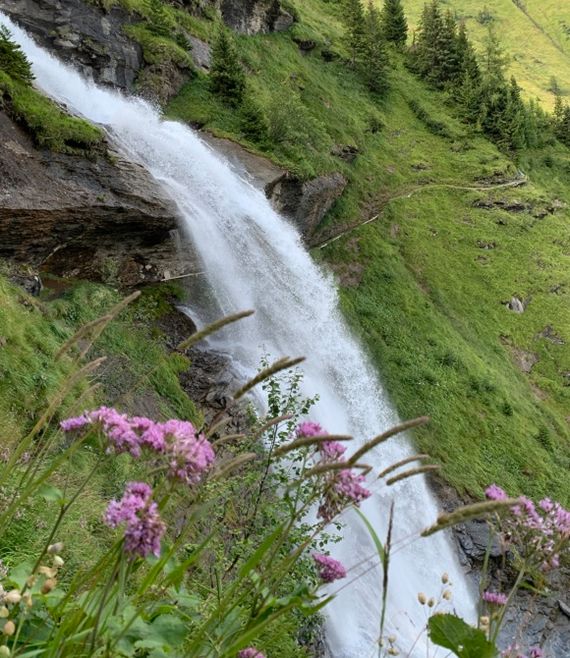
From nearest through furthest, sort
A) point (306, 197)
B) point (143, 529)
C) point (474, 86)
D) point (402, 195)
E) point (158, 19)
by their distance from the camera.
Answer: point (143, 529) < point (306, 197) < point (158, 19) < point (402, 195) < point (474, 86)

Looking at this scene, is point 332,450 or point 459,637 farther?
point 332,450

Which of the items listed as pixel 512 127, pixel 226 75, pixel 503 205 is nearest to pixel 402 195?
pixel 503 205

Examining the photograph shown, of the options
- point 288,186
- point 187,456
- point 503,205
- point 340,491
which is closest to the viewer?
point 187,456

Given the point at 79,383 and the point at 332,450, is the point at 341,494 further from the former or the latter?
the point at 79,383

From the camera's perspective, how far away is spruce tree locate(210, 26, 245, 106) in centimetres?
2783

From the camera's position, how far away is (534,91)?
5778 inches

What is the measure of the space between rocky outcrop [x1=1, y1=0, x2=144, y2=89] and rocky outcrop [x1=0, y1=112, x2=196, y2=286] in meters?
10.6

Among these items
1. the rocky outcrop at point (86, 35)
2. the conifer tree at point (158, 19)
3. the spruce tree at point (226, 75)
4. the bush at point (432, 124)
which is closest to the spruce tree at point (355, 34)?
the bush at point (432, 124)

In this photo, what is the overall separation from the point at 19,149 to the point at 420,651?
15.3 meters

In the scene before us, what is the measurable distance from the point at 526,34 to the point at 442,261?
188 metres

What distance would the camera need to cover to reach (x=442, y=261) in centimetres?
3500

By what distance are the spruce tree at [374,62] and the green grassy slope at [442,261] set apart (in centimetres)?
149

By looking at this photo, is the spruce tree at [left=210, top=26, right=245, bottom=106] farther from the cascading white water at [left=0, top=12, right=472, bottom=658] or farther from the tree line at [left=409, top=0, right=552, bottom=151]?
the tree line at [left=409, top=0, right=552, bottom=151]

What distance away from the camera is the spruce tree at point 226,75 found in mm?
27828
